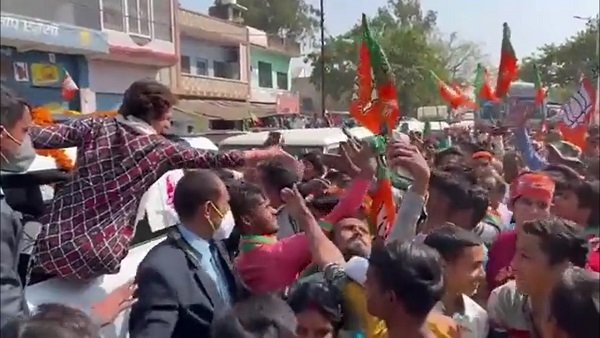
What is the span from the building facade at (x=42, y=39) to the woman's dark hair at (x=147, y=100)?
0.50 metres

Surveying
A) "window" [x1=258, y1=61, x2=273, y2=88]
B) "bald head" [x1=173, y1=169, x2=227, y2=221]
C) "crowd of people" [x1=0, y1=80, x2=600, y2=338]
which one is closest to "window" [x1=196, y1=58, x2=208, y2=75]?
"window" [x1=258, y1=61, x2=273, y2=88]

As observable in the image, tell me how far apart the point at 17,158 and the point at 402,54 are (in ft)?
20.8

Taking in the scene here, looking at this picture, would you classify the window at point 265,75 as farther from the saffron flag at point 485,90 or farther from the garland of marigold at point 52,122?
the saffron flag at point 485,90

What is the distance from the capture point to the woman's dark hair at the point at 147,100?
2586 millimetres

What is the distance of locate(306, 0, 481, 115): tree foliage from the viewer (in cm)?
414

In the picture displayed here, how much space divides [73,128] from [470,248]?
55.6 inches

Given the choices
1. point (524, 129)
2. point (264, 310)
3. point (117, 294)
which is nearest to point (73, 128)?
point (117, 294)

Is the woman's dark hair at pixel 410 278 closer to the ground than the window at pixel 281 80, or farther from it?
closer to the ground

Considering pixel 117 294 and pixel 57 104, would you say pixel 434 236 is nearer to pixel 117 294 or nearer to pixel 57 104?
pixel 117 294

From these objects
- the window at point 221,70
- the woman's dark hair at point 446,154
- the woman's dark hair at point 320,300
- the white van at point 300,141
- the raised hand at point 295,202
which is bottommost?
the white van at point 300,141

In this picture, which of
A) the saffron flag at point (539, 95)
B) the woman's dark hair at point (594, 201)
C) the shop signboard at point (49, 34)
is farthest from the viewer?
the saffron flag at point (539, 95)

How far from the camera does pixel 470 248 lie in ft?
8.78

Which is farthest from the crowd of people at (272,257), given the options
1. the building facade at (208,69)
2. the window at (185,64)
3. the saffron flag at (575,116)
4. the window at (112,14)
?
the window at (185,64)

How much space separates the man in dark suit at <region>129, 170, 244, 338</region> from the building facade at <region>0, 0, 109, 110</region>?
72 cm
